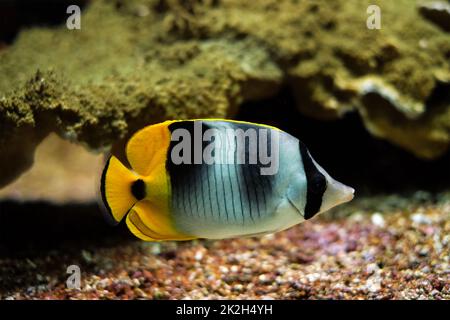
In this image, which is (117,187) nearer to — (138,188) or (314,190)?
(138,188)

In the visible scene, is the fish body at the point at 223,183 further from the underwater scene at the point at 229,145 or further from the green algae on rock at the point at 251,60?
the green algae on rock at the point at 251,60

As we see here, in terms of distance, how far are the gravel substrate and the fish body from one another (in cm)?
98

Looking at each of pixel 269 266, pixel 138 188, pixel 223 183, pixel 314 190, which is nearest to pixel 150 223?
pixel 138 188

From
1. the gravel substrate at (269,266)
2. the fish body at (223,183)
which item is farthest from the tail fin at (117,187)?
the gravel substrate at (269,266)

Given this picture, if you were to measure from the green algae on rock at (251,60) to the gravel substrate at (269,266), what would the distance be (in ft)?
2.65

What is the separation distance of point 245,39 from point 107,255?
2086 mm

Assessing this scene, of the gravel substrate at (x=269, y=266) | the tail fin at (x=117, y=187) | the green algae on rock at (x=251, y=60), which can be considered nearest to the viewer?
the tail fin at (x=117, y=187)

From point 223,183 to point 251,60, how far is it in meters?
2.26

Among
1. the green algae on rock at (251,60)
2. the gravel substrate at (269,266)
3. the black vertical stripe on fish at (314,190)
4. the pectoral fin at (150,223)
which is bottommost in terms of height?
the gravel substrate at (269,266)

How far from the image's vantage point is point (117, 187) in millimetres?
1977

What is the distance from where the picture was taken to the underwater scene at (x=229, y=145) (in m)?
2.01

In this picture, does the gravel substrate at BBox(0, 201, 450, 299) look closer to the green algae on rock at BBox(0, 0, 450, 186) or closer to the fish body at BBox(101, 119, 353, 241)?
the green algae on rock at BBox(0, 0, 450, 186)

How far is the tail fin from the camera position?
6.45ft

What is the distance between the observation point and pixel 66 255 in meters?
3.58
